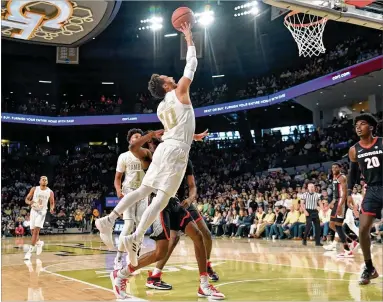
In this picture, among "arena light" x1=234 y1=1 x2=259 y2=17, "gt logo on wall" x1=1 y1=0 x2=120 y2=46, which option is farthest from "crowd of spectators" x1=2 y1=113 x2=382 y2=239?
"arena light" x1=234 y1=1 x2=259 y2=17

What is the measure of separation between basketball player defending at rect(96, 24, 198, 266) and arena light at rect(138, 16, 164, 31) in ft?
83.3

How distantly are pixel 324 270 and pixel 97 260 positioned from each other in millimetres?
4154

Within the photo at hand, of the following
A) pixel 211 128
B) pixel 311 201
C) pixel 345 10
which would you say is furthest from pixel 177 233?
pixel 211 128

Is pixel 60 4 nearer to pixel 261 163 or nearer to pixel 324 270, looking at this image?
pixel 324 270

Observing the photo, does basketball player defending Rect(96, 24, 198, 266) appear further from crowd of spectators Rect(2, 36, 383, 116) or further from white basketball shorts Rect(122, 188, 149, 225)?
crowd of spectators Rect(2, 36, 383, 116)

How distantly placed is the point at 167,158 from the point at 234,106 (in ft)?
75.6

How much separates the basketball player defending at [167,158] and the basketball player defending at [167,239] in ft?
0.91

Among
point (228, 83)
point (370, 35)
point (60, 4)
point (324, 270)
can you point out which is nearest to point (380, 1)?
point (324, 270)

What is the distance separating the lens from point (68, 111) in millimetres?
30672

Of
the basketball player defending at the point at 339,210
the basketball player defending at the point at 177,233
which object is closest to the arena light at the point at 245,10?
the basketball player defending at the point at 339,210

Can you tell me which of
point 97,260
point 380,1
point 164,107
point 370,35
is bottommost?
point 97,260

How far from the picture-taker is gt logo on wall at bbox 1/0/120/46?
540 inches

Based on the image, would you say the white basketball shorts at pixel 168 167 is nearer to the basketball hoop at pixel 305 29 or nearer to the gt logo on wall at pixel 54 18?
the basketball hoop at pixel 305 29

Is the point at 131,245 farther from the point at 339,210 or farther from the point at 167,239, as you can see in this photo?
the point at 339,210
